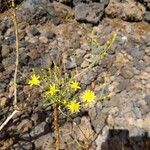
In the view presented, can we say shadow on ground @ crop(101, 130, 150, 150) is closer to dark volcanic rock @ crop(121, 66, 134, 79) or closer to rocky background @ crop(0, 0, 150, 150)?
rocky background @ crop(0, 0, 150, 150)

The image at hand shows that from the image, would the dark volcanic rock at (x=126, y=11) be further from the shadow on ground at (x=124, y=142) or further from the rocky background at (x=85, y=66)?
the shadow on ground at (x=124, y=142)

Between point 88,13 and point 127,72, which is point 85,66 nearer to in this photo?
point 127,72

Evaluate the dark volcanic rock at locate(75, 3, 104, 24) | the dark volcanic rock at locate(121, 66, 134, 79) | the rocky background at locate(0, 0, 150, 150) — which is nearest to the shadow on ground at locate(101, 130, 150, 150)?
the rocky background at locate(0, 0, 150, 150)

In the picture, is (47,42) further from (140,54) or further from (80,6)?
(140,54)

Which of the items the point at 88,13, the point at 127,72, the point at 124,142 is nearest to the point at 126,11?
the point at 88,13

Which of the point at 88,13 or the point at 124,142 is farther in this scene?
the point at 88,13

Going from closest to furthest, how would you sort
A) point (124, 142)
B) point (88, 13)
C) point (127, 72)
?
point (124, 142), point (127, 72), point (88, 13)

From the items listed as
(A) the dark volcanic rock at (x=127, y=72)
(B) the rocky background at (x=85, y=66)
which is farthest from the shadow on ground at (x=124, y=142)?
(A) the dark volcanic rock at (x=127, y=72)

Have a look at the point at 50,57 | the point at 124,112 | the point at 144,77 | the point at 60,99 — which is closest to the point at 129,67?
the point at 144,77
